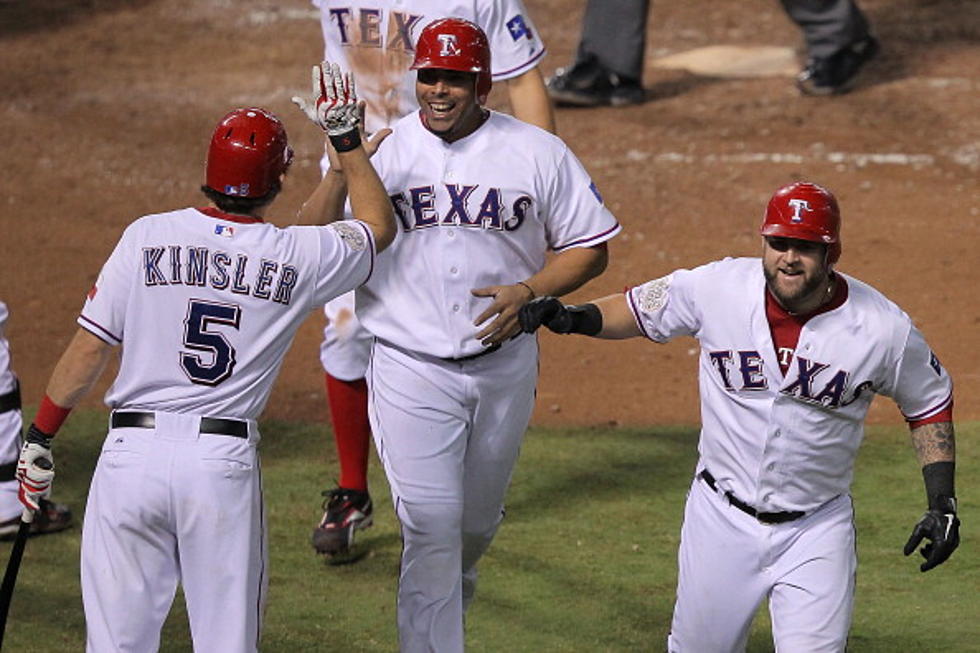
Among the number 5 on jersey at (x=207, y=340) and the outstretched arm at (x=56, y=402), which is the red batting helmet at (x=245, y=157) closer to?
the number 5 on jersey at (x=207, y=340)

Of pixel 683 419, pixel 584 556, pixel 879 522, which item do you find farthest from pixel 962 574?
pixel 683 419

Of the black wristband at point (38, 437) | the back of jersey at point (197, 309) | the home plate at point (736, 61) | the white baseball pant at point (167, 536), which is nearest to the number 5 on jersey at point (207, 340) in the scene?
the back of jersey at point (197, 309)

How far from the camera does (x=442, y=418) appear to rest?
535 cm

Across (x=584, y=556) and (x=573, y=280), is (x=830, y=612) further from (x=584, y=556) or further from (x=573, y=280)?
(x=584, y=556)

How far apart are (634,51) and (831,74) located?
4.19ft

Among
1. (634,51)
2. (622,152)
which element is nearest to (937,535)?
(622,152)

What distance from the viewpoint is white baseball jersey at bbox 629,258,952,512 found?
480cm

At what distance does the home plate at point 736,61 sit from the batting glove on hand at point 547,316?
755 cm

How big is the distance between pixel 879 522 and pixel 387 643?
2.05 m

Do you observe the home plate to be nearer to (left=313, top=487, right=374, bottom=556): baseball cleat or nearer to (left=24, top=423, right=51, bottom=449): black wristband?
(left=313, top=487, right=374, bottom=556): baseball cleat

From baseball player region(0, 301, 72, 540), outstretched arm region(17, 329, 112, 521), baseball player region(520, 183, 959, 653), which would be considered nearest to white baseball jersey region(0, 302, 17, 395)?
baseball player region(0, 301, 72, 540)

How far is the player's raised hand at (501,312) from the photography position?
5297 millimetres

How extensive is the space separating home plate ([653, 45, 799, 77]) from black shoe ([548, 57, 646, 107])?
2.49ft

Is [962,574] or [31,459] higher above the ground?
[31,459]
